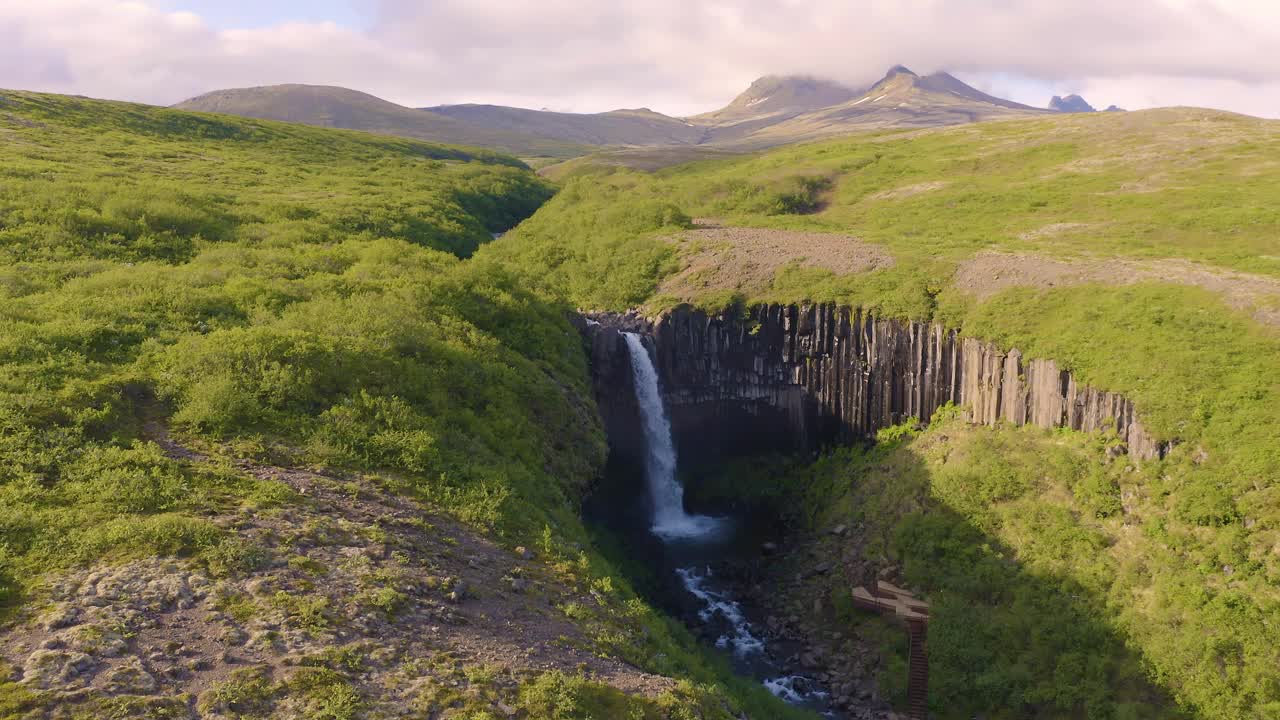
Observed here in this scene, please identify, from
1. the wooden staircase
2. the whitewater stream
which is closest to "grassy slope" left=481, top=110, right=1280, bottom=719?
the wooden staircase

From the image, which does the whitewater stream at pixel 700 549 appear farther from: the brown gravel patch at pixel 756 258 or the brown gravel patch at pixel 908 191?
the brown gravel patch at pixel 908 191

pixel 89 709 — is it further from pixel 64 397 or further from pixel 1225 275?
pixel 1225 275

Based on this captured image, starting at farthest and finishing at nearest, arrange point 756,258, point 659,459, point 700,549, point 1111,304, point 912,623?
point 756,258, point 659,459, point 700,549, point 1111,304, point 912,623

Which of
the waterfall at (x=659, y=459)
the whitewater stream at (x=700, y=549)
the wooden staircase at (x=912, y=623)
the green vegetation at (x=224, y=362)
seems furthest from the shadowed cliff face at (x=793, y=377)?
the wooden staircase at (x=912, y=623)

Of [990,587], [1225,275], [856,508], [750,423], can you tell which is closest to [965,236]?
[1225,275]

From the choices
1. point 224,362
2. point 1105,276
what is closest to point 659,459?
point 224,362

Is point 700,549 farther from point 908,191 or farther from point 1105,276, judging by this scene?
point 908,191
